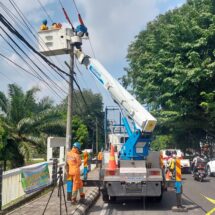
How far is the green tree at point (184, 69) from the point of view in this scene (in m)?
25.6

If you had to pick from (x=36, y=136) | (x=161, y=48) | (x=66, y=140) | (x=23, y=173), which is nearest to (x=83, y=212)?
(x=23, y=173)

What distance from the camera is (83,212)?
9.98 m

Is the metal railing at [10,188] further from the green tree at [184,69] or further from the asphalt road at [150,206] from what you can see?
the green tree at [184,69]

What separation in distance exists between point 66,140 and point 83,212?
889 centimetres

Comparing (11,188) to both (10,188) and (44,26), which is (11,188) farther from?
(44,26)

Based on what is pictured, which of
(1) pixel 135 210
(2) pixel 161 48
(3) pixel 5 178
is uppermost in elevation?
(2) pixel 161 48

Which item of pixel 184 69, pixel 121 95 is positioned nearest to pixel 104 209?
pixel 121 95

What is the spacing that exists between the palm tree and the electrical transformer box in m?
9.16

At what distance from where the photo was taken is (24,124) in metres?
23.3

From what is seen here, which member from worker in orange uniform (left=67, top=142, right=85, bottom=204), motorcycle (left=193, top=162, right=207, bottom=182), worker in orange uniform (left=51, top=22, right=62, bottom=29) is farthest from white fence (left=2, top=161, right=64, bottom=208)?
motorcycle (left=193, top=162, right=207, bottom=182)

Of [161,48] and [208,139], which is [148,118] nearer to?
[161,48]

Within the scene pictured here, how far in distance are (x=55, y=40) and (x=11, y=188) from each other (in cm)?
599

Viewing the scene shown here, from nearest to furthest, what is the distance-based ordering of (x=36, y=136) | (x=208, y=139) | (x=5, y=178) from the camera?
(x=5, y=178), (x=36, y=136), (x=208, y=139)

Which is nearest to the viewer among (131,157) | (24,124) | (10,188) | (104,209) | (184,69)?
(10,188)
